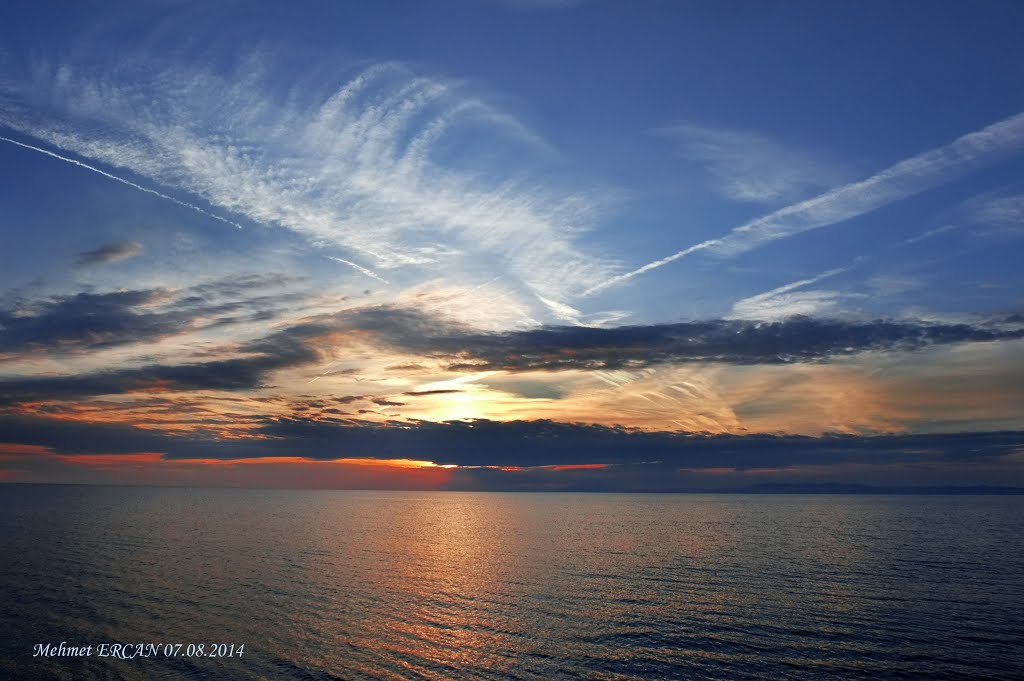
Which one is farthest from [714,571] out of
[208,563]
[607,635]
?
[208,563]

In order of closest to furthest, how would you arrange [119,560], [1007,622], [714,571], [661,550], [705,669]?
[705,669]
[1007,622]
[714,571]
[119,560]
[661,550]

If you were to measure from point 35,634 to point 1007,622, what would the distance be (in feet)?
284

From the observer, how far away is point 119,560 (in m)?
91.2

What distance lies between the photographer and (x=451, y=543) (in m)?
134

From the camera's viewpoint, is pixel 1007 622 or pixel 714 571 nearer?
pixel 1007 622

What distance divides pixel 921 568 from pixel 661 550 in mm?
40454

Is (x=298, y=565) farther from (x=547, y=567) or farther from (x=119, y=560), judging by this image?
(x=547, y=567)

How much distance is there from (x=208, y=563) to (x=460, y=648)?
58.4 m

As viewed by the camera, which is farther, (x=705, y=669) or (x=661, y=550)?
(x=661, y=550)

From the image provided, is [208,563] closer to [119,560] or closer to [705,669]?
[119,560]

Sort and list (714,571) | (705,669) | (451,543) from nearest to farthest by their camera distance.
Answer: (705,669)
(714,571)
(451,543)

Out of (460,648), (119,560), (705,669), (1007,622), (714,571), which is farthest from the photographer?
(119,560)

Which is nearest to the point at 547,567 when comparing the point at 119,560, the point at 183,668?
the point at 183,668

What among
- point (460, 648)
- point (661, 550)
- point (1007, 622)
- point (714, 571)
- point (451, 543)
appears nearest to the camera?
point (460, 648)
